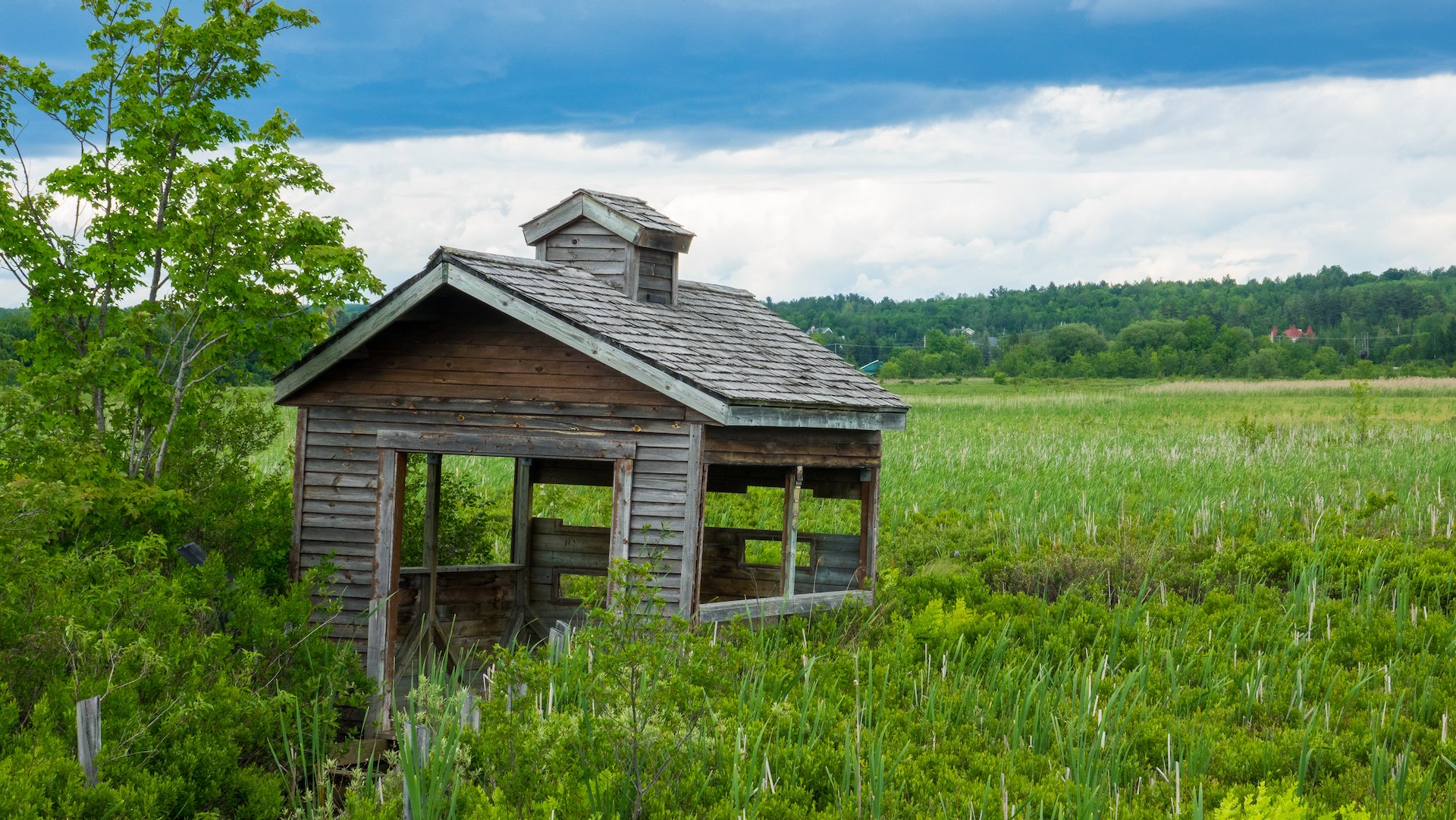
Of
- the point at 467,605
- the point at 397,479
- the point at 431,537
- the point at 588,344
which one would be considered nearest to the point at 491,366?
the point at 588,344

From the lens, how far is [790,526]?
459 inches

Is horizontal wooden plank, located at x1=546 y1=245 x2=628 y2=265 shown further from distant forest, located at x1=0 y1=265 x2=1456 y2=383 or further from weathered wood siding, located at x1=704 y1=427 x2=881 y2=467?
distant forest, located at x1=0 y1=265 x2=1456 y2=383

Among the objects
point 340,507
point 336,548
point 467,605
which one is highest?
point 340,507

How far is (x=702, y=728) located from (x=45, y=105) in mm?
9599

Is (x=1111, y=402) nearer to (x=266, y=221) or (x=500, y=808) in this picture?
(x=266, y=221)

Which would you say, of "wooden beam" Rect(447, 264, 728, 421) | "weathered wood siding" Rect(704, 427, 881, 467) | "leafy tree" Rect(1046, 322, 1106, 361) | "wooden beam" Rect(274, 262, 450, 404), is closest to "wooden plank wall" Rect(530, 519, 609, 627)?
"weathered wood siding" Rect(704, 427, 881, 467)

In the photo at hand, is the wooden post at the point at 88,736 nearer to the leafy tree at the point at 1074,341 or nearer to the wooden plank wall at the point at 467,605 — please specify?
the wooden plank wall at the point at 467,605

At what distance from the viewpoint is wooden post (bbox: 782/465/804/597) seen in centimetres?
1163

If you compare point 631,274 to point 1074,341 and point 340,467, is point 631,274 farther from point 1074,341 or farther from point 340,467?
point 1074,341

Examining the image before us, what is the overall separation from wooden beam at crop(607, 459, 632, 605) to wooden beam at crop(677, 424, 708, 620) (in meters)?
0.49

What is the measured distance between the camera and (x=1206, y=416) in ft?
157

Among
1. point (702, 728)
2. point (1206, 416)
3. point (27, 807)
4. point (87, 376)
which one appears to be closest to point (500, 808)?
point (702, 728)

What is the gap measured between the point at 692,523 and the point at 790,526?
1.31 meters

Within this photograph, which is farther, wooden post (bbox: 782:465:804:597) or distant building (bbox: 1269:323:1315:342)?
distant building (bbox: 1269:323:1315:342)
